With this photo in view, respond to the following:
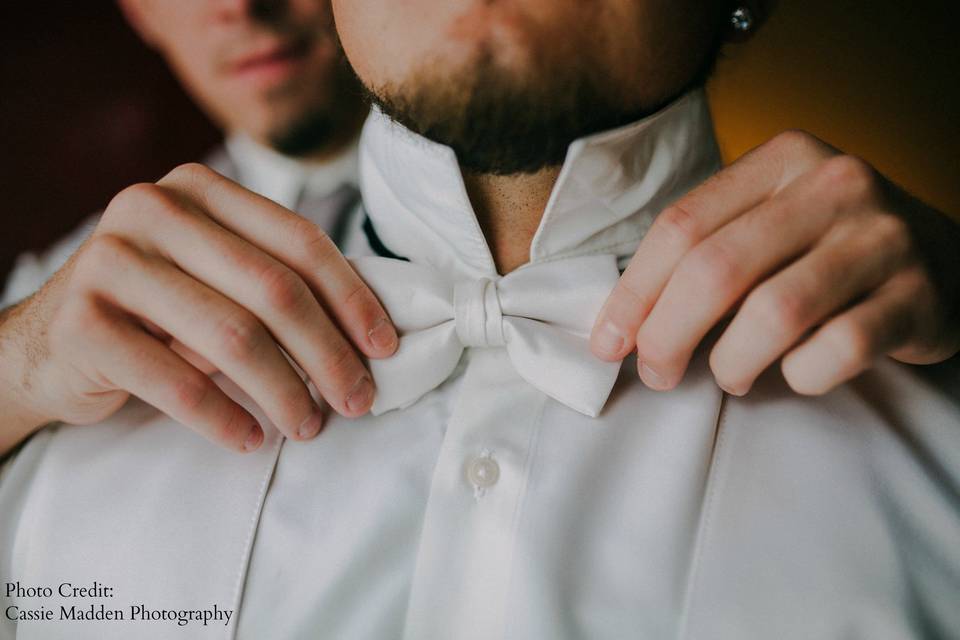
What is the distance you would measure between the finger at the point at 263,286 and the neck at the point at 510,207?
213 mm

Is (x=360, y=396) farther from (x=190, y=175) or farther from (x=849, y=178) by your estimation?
(x=849, y=178)

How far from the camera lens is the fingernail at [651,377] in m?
0.49

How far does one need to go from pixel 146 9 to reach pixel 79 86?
0.53 ft

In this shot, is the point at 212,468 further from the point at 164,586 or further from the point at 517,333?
the point at 517,333

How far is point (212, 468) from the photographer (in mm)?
577

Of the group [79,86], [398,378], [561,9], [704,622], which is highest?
[561,9]

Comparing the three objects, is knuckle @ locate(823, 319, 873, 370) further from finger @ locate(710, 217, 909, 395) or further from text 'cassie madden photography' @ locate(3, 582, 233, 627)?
text 'cassie madden photography' @ locate(3, 582, 233, 627)

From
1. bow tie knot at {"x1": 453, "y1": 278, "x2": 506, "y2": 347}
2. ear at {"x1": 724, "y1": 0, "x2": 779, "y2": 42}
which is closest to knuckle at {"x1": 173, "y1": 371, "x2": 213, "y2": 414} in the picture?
bow tie knot at {"x1": 453, "y1": 278, "x2": 506, "y2": 347}

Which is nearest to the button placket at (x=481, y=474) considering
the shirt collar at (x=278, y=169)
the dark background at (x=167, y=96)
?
the shirt collar at (x=278, y=169)

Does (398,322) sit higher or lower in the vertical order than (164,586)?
higher

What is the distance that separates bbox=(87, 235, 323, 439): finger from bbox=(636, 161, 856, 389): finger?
305 mm

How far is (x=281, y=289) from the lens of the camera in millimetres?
488

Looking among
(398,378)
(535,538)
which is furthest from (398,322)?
(535,538)

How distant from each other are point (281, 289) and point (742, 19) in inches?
24.1
